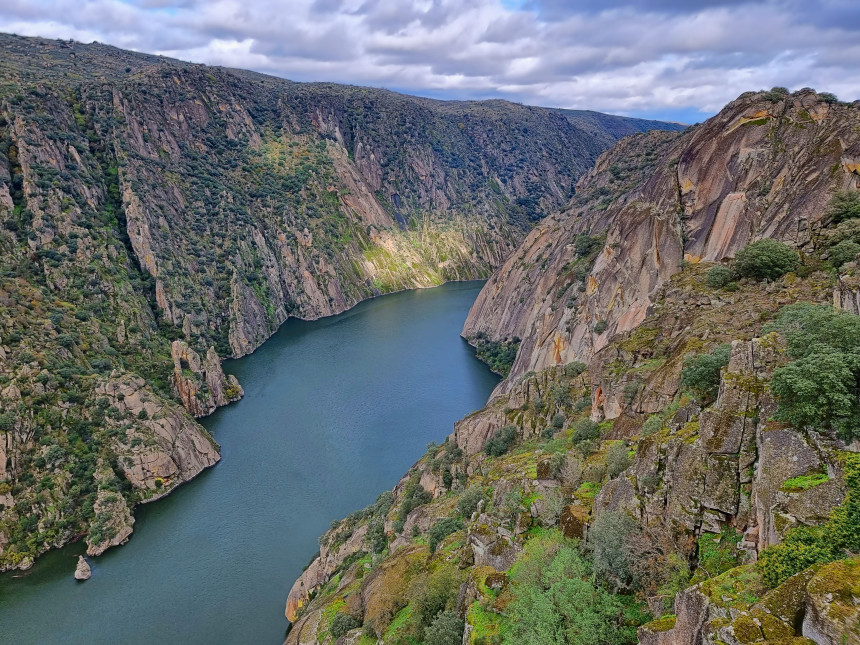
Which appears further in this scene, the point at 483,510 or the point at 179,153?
the point at 179,153

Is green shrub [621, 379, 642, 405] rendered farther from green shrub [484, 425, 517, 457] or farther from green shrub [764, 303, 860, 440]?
green shrub [764, 303, 860, 440]

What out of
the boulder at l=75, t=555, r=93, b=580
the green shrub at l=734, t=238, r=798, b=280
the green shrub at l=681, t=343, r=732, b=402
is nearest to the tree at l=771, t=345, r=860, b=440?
the green shrub at l=681, t=343, r=732, b=402

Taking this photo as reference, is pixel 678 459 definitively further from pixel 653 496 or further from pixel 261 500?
pixel 261 500

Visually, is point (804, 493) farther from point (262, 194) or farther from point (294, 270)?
→ point (262, 194)

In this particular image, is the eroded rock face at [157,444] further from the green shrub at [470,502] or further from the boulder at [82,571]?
the green shrub at [470,502]

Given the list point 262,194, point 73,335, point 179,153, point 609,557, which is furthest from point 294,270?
point 609,557

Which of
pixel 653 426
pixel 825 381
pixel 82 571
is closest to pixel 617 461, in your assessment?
pixel 653 426
